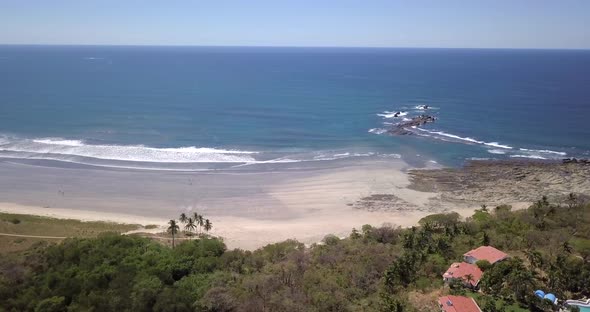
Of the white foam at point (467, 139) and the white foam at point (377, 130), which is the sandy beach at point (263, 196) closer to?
the white foam at point (467, 139)

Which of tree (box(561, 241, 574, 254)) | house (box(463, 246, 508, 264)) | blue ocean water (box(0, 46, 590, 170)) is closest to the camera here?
house (box(463, 246, 508, 264))

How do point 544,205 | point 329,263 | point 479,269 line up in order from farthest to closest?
point 544,205 → point 329,263 → point 479,269

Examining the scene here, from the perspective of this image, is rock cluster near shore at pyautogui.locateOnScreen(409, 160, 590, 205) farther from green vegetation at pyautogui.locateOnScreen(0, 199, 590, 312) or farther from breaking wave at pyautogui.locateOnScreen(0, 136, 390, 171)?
breaking wave at pyautogui.locateOnScreen(0, 136, 390, 171)

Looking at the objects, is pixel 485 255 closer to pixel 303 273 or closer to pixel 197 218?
pixel 303 273

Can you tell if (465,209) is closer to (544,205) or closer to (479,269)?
(544,205)

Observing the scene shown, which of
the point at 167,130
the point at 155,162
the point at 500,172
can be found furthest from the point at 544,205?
the point at 167,130

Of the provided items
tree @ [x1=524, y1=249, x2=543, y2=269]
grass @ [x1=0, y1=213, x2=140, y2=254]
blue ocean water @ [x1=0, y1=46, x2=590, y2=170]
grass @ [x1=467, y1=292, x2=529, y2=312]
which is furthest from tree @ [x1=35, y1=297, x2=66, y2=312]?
blue ocean water @ [x1=0, y1=46, x2=590, y2=170]

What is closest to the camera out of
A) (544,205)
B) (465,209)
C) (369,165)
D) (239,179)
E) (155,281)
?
(155,281)
